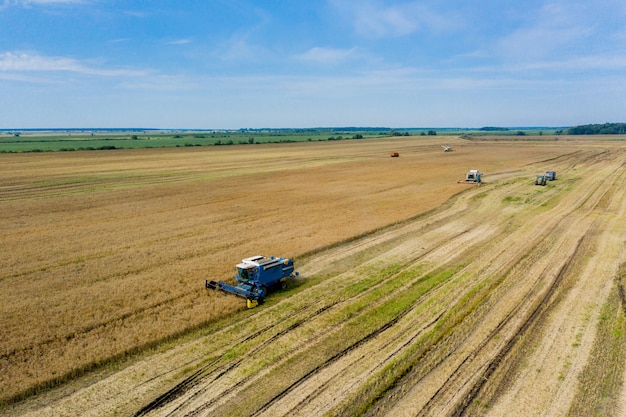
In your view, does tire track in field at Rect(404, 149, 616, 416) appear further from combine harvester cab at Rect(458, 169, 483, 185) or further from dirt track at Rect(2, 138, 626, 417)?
combine harvester cab at Rect(458, 169, 483, 185)

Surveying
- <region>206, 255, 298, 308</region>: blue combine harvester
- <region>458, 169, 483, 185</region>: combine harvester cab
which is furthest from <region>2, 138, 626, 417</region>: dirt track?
<region>458, 169, 483, 185</region>: combine harvester cab

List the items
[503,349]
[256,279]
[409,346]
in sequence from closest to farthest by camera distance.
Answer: [503,349], [409,346], [256,279]

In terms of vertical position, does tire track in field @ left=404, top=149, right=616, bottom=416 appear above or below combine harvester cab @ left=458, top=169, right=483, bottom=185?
below

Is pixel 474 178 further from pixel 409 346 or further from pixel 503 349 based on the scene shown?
pixel 409 346

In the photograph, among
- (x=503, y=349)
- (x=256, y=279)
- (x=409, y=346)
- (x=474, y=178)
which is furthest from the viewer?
(x=474, y=178)

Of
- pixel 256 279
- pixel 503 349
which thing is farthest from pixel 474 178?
pixel 503 349
